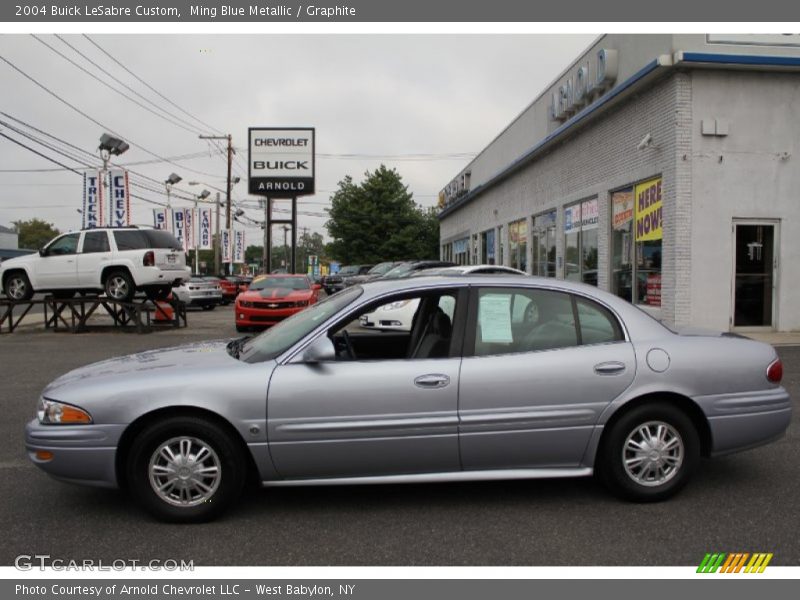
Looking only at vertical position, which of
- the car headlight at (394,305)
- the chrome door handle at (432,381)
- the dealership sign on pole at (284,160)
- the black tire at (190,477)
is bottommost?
the black tire at (190,477)

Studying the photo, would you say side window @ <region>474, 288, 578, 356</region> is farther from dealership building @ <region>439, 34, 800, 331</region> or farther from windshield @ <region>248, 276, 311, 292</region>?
windshield @ <region>248, 276, 311, 292</region>

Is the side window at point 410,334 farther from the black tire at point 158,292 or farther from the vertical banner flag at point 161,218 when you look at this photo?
the vertical banner flag at point 161,218

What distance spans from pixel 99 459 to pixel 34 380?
6.39 m

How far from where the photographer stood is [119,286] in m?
16.0

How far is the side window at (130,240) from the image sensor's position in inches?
626

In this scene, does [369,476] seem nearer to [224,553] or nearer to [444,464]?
[444,464]

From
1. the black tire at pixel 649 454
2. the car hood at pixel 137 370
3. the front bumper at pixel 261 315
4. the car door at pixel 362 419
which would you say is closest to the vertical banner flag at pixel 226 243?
the front bumper at pixel 261 315

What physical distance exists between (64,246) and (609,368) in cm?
1540

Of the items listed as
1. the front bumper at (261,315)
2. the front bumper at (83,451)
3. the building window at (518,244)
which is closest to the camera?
the front bumper at (83,451)

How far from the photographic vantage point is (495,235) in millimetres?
29812

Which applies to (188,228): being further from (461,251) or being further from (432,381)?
(432,381)

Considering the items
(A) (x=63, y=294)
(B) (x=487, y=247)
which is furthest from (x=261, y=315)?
(B) (x=487, y=247)

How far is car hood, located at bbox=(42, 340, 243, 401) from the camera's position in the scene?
4031mm
